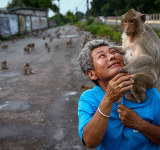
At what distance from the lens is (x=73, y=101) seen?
6.01 m

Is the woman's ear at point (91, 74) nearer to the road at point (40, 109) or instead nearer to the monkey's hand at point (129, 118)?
the monkey's hand at point (129, 118)

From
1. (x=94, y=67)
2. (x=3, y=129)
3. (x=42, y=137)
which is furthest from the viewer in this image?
(x=3, y=129)

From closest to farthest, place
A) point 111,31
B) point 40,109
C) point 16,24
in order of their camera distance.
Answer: point 40,109, point 111,31, point 16,24

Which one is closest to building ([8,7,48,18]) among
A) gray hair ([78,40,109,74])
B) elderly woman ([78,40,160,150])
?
gray hair ([78,40,109,74])

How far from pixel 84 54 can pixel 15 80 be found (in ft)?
21.6

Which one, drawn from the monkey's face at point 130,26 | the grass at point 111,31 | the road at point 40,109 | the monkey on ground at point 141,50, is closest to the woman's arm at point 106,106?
the monkey on ground at point 141,50

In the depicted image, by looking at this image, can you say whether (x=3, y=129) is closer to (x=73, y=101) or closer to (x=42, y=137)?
(x=42, y=137)

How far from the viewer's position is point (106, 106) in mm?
1744

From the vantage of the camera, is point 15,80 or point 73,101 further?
point 15,80

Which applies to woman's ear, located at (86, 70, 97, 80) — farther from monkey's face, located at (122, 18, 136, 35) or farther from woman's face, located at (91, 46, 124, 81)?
monkey's face, located at (122, 18, 136, 35)

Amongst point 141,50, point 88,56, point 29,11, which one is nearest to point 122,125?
point 88,56

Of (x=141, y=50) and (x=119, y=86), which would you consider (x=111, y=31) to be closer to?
(x=141, y=50)

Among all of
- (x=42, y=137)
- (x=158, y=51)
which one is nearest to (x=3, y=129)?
(x=42, y=137)

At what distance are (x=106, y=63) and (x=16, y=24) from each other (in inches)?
1189
